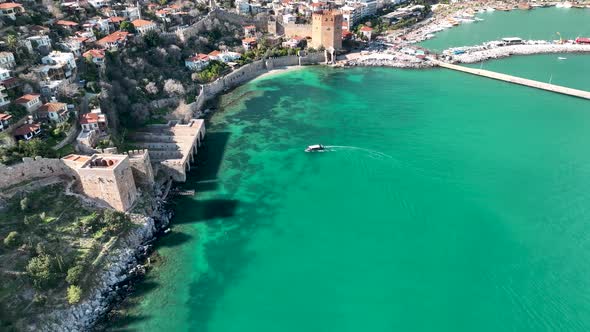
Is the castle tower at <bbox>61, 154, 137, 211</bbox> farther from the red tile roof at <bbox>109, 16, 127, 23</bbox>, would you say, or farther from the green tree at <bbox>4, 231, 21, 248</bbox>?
the red tile roof at <bbox>109, 16, 127, 23</bbox>

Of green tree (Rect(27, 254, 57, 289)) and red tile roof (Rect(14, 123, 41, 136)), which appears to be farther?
red tile roof (Rect(14, 123, 41, 136))

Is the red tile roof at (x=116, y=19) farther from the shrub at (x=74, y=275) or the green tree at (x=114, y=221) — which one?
the shrub at (x=74, y=275)

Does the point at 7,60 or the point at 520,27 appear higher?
the point at 520,27

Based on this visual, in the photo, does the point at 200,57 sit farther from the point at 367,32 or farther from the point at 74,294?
the point at 74,294

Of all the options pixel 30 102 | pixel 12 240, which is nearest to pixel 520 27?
pixel 30 102

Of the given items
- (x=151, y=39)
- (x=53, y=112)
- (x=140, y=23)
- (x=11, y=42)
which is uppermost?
(x=140, y=23)

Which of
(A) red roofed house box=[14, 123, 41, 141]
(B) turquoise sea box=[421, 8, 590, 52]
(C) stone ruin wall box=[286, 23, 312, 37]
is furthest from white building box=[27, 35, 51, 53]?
(B) turquoise sea box=[421, 8, 590, 52]

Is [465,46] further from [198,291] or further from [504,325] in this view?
[198,291]

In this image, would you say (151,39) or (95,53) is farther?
(151,39)
